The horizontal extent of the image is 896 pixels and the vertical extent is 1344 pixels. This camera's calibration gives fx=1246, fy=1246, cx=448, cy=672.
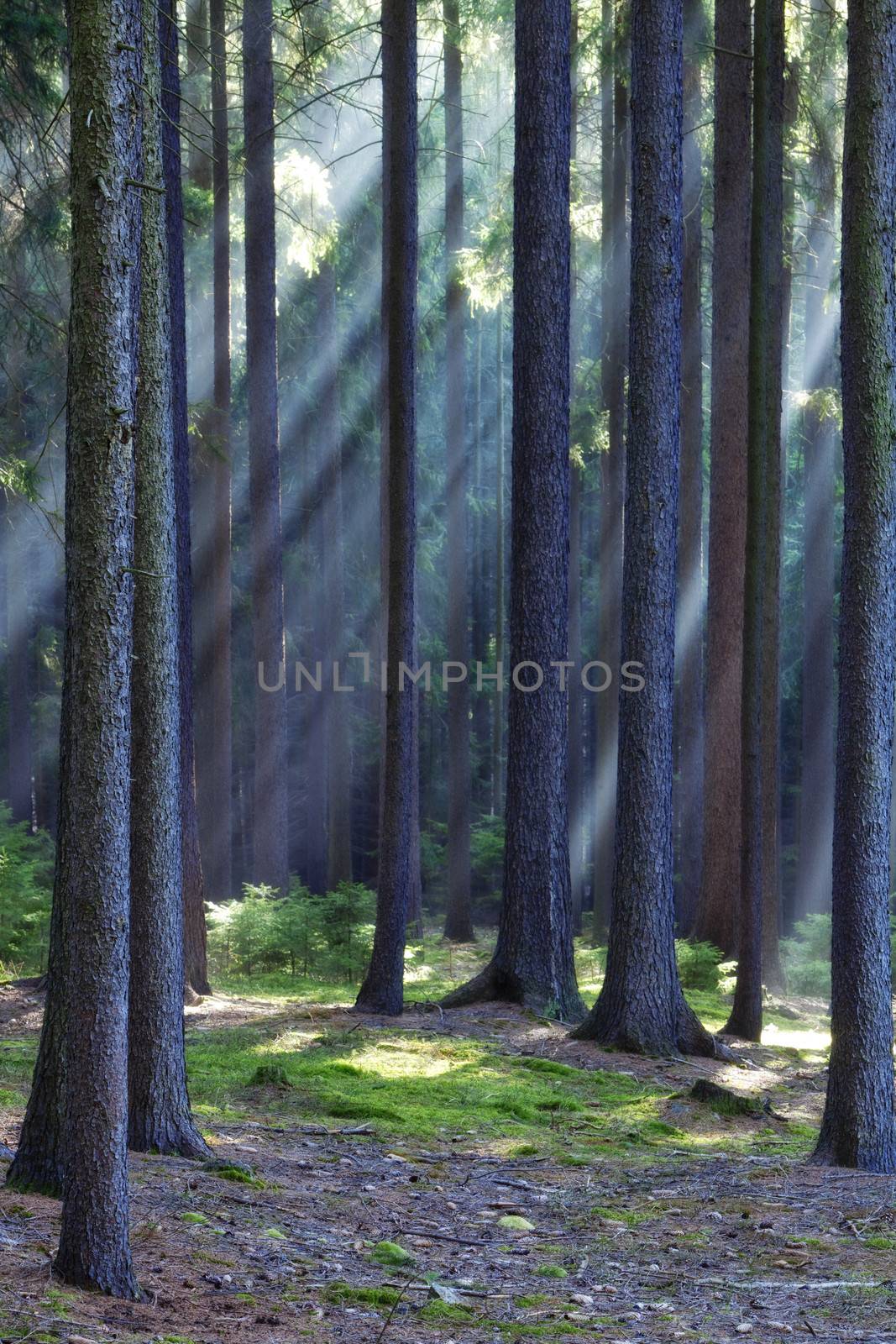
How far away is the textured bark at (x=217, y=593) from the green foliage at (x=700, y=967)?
7.83 meters

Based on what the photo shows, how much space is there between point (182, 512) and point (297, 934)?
617cm

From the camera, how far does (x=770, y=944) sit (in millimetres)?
15109

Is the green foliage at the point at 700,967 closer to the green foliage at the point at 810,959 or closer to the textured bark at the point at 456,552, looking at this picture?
the green foliage at the point at 810,959

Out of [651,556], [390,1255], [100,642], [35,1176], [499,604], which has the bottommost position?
[390,1255]

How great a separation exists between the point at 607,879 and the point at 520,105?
12201 mm

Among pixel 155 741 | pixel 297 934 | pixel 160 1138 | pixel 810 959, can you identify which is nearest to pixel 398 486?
pixel 155 741

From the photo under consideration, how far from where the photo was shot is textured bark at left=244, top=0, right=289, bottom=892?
16422 mm

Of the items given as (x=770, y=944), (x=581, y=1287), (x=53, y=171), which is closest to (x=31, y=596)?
(x=53, y=171)

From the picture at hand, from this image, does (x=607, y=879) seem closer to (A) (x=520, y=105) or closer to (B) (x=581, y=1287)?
(A) (x=520, y=105)

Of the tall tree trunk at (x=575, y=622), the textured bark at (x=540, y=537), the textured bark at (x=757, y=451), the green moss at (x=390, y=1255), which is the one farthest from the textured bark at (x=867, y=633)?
the tall tree trunk at (x=575, y=622)

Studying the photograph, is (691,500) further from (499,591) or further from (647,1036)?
(647,1036)

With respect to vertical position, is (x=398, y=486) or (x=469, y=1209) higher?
(x=398, y=486)

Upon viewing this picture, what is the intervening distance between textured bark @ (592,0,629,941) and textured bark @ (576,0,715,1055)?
7504 millimetres

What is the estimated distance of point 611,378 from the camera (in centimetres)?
1820
